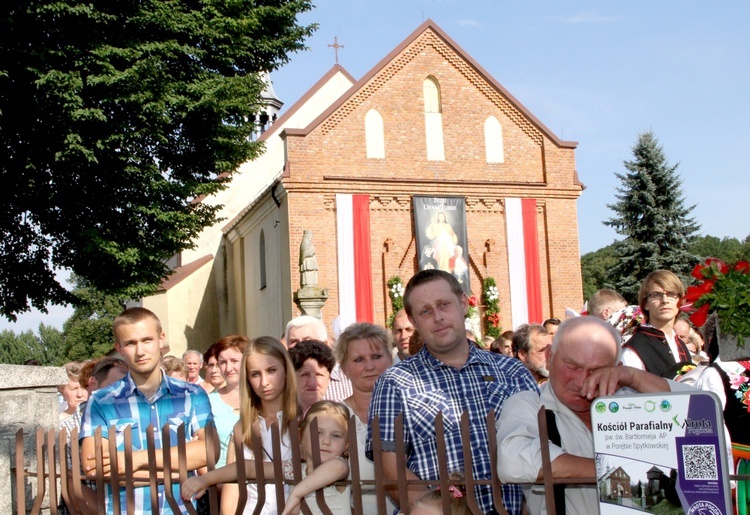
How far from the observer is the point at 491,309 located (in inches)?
1027

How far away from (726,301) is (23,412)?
12.2 ft

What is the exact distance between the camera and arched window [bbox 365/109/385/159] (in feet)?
88.0

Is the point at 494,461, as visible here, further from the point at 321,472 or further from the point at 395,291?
the point at 395,291

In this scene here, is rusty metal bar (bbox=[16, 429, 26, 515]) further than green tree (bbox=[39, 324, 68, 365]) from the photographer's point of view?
No

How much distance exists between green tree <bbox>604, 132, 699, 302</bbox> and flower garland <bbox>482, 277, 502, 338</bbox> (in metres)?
11.3

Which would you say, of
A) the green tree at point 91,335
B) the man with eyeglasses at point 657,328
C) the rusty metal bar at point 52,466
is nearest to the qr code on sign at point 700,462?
the rusty metal bar at point 52,466

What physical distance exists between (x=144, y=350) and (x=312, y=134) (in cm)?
2211

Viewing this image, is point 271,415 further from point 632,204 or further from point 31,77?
point 632,204

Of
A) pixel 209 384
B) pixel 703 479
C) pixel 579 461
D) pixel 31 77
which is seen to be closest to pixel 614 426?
pixel 703 479

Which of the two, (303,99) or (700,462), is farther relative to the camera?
(303,99)

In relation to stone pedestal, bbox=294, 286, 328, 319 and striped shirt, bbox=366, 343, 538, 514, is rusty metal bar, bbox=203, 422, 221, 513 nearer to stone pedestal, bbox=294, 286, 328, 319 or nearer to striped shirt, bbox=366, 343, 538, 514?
striped shirt, bbox=366, 343, 538, 514

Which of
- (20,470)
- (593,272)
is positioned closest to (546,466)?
(20,470)

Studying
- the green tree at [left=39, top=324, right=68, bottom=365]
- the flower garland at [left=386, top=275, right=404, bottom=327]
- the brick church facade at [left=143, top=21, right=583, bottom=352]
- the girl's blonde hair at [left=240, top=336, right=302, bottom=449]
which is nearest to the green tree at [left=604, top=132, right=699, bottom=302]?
the brick church facade at [left=143, top=21, right=583, bottom=352]

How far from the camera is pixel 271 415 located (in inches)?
180
